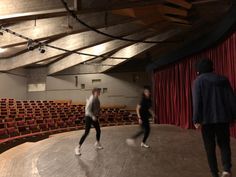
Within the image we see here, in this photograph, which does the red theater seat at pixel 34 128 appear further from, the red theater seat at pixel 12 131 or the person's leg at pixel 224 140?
the person's leg at pixel 224 140

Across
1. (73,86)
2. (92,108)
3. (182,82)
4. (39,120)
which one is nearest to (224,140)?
(92,108)

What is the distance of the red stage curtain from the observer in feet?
25.1

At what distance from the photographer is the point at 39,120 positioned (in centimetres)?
1120

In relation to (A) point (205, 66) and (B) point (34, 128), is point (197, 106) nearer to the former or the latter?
(A) point (205, 66)

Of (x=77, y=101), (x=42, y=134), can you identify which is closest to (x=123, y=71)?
(x=77, y=101)

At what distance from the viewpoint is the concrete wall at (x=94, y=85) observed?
20.0m

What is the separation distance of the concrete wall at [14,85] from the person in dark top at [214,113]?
1853cm

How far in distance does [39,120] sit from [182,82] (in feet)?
19.7

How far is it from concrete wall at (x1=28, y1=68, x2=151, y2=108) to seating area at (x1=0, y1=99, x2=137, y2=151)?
122 centimetres

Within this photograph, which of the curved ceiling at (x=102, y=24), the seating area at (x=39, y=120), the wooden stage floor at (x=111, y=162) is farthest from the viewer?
the seating area at (x=39, y=120)

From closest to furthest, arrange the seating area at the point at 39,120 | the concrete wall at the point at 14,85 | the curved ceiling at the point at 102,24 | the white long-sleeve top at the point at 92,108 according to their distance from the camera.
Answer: the white long-sleeve top at the point at 92,108, the curved ceiling at the point at 102,24, the seating area at the point at 39,120, the concrete wall at the point at 14,85

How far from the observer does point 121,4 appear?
25.4 ft

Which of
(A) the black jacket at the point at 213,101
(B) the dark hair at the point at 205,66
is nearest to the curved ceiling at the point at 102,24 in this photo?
(B) the dark hair at the point at 205,66

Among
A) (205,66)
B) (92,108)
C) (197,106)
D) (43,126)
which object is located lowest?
(43,126)
